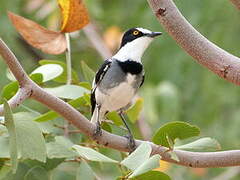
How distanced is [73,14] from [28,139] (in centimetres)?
50

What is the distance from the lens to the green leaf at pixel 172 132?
6.44ft

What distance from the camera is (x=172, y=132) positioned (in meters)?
1.99

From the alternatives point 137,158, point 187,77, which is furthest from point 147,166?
point 187,77

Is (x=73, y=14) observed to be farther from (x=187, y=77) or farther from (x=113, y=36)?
(x=113, y=36)

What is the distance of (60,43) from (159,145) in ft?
1.83

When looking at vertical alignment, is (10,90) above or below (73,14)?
below

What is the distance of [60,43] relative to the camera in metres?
2.31

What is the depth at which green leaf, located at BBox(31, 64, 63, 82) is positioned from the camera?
2.28 metres

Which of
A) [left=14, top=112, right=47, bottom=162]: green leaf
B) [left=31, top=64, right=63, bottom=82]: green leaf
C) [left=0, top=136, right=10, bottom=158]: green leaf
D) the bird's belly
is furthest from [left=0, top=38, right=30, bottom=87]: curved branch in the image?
the bird's belly

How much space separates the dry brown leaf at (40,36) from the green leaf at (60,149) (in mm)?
352

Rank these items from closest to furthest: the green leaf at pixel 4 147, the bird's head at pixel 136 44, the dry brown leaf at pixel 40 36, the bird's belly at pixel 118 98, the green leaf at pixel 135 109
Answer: the green leaf at pixel 4 147, the dry brown leaf at pixel 40 36, the green leaf at pixel 135 109, the bird's belly at pixel 118 98, the bird's head at pixel 136 44

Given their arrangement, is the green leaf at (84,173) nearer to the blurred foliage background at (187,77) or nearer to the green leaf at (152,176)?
the green leaf at (152,176)

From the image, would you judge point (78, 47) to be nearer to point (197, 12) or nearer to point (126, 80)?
point (197, 12)

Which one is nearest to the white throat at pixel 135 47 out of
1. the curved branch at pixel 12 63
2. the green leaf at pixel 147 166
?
the curved branch at pixel 12 63
